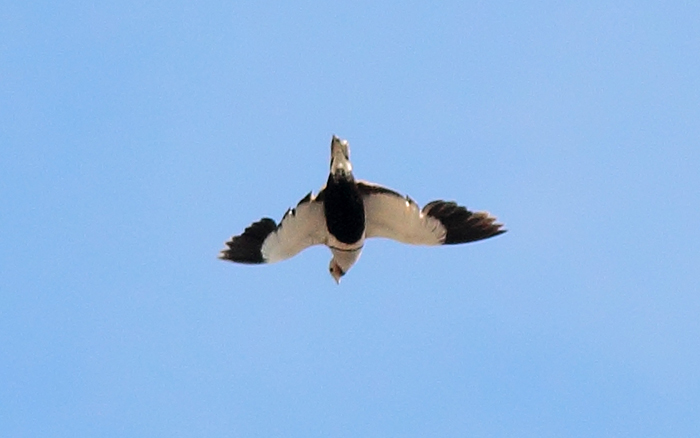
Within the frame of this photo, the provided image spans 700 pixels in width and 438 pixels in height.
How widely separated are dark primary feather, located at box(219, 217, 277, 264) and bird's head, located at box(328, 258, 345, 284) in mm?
1246

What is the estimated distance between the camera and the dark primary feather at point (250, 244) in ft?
68.0

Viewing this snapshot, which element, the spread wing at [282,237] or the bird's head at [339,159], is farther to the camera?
the spread wing at [282,237]

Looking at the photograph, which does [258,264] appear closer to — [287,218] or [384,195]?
[287,218]

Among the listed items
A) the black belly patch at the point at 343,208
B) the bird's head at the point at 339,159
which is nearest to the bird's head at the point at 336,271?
the black belly patch at the point at 343,208

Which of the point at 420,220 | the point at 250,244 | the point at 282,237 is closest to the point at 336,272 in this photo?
the point at 282,237

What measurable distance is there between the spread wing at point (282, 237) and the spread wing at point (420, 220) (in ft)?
2.76

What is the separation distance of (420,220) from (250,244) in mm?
2896

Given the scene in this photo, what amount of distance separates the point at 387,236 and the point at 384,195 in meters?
1.12

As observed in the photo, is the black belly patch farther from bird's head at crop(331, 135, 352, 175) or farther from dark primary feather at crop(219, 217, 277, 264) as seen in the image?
dark primary feather at crop(219, 217, 277, 264)

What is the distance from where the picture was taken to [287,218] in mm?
20422

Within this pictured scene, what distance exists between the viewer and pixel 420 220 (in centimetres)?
2044

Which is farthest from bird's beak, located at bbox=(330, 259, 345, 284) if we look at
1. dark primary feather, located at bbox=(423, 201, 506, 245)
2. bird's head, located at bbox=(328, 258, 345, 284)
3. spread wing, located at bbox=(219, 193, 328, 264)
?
dark primary feather, located at bbox=(423, 201, 506, 245)

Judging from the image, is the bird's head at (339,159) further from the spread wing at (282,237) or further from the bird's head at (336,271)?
the bird's head at (336,271)

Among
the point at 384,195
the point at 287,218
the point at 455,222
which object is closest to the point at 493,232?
the point at 455,222
